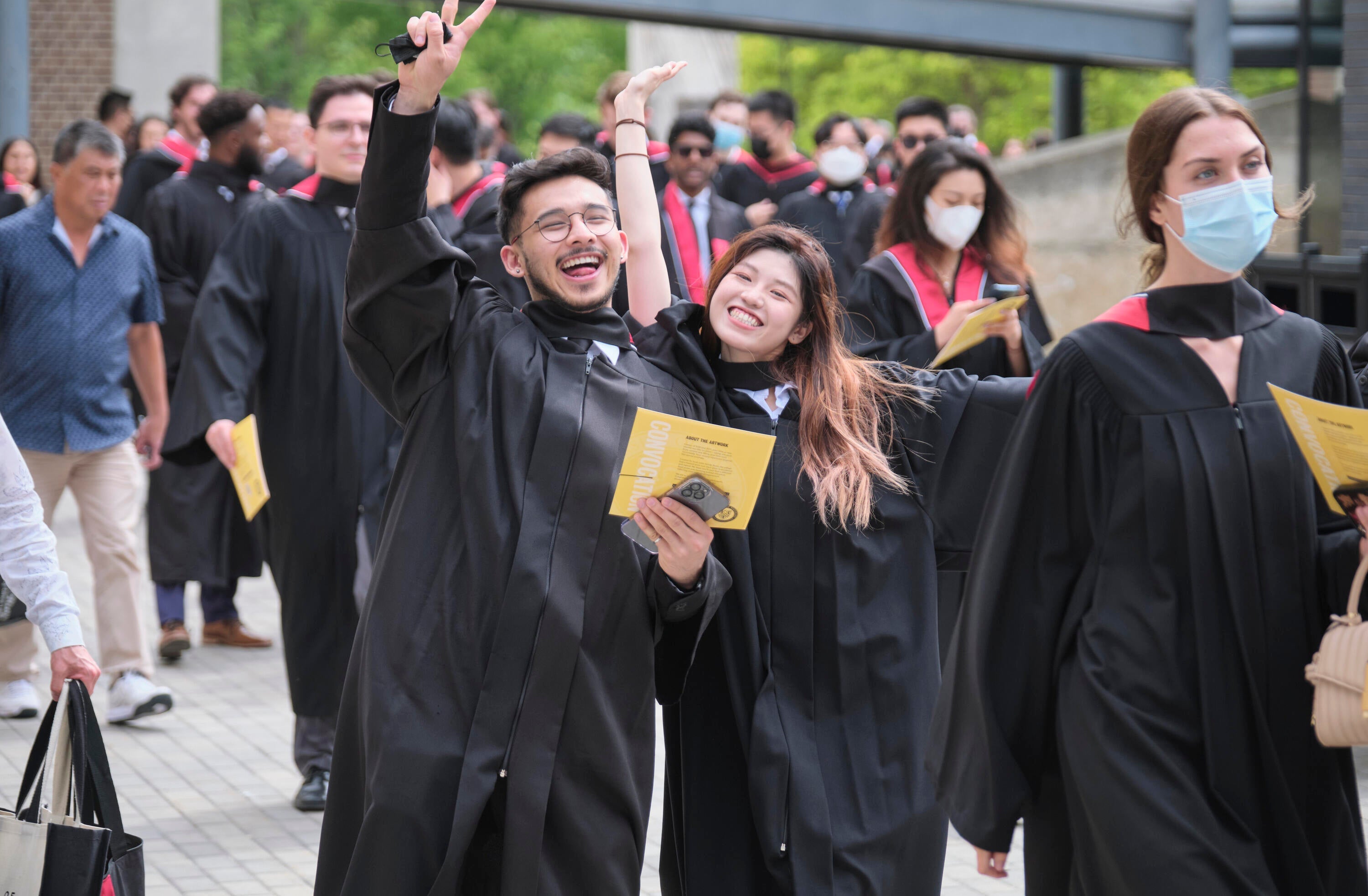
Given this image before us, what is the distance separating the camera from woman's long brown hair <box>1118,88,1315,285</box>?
3328 millimetres

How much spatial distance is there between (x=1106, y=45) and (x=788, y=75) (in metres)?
26.6

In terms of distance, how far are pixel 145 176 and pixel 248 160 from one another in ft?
6.01

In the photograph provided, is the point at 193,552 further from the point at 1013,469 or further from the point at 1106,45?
the point at 1106,45

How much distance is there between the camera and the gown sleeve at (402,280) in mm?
3535

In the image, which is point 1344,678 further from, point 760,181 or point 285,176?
point 760,181

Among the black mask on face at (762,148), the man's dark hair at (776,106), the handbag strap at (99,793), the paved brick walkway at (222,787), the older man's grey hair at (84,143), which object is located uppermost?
the man's dark hair at (776,106)

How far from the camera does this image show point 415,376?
3.69 m

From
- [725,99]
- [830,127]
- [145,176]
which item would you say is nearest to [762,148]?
[830,127]

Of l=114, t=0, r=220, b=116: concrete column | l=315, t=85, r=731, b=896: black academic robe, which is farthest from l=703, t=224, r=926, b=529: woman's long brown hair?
l=114, t=0, r=220, b=116: concrete column

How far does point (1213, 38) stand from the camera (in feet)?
45.9

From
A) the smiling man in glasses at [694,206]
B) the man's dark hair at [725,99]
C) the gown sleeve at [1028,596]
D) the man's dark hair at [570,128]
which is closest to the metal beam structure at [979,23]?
the man's dark hair at [725,99]

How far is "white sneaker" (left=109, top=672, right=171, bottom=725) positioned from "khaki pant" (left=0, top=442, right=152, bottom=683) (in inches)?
2.1

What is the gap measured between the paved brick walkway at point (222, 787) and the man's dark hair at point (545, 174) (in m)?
2.43

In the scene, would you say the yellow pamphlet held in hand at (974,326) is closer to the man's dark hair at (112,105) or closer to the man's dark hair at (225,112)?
the man's dark hair at (225,112)
